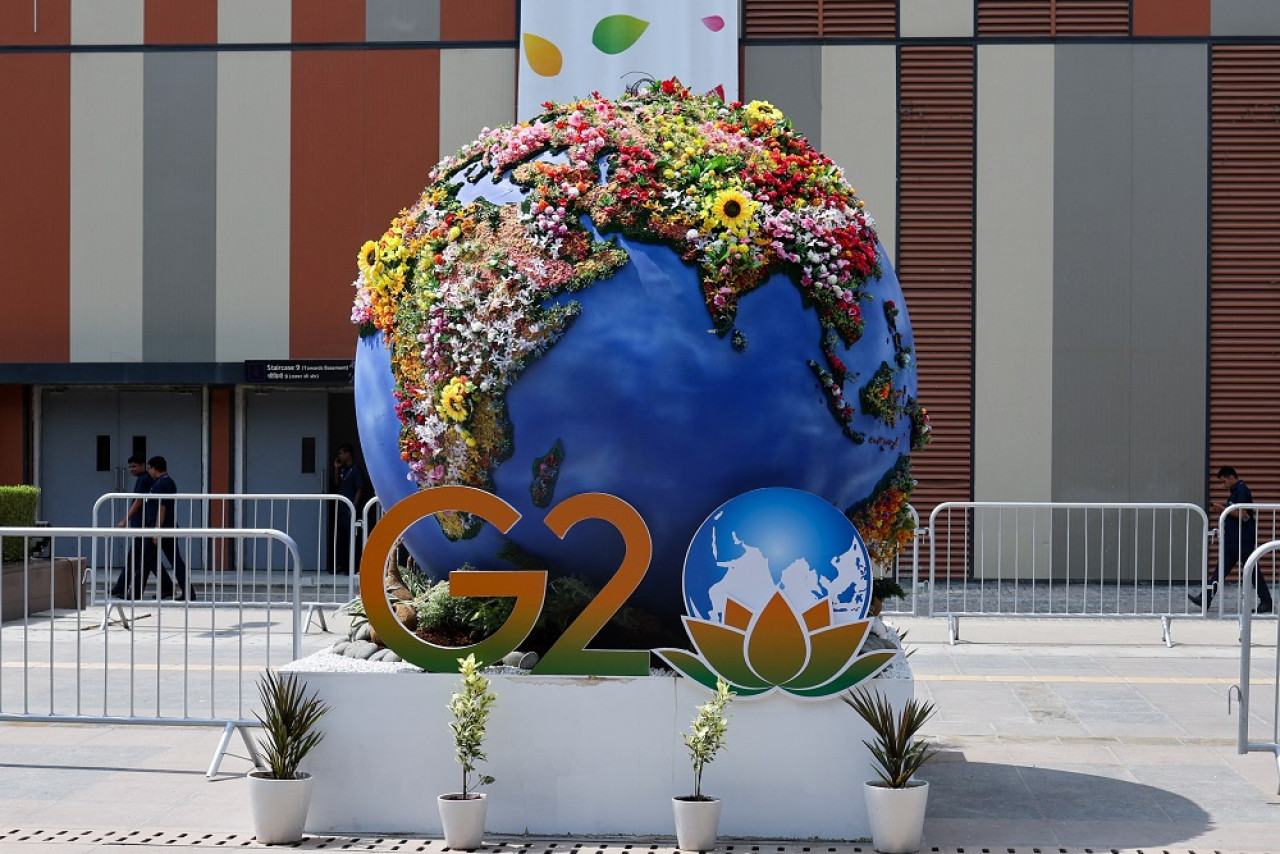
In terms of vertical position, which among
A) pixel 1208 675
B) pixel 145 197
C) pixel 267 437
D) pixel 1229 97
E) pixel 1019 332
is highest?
pixel 1229 97

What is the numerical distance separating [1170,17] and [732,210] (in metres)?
14.9

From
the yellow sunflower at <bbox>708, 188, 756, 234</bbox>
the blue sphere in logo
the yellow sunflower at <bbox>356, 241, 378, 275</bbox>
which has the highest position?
the yellow sunflower at <bbox>708, 188, 756, 234</bbox>

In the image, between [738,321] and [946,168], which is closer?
[738,321]

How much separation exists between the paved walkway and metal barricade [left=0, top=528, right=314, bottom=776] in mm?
263

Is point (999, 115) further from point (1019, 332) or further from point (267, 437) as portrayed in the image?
point (267, 437)

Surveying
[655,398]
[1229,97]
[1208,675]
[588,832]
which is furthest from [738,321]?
[1229,97]

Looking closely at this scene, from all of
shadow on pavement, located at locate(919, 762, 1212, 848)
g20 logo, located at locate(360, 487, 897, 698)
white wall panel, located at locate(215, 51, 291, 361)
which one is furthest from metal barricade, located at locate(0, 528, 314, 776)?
white wall panel, located at locate(215, 51, 291, 361)

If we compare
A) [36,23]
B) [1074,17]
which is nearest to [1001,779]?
[1074,17]

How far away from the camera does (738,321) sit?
22.4 ft

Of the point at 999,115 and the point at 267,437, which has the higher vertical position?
the point at 999,115

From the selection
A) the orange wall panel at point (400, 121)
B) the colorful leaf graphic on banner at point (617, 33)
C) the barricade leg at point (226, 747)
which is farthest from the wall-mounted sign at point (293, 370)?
the barricade leg at point (226, 747)

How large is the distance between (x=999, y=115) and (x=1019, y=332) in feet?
9.36

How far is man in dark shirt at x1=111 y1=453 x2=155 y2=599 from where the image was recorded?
44.8 feet

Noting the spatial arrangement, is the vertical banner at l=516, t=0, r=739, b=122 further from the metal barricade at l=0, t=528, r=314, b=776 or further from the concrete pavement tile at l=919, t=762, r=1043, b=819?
the concrete pavement tile at l=919, t=762, r=1043, b=819
